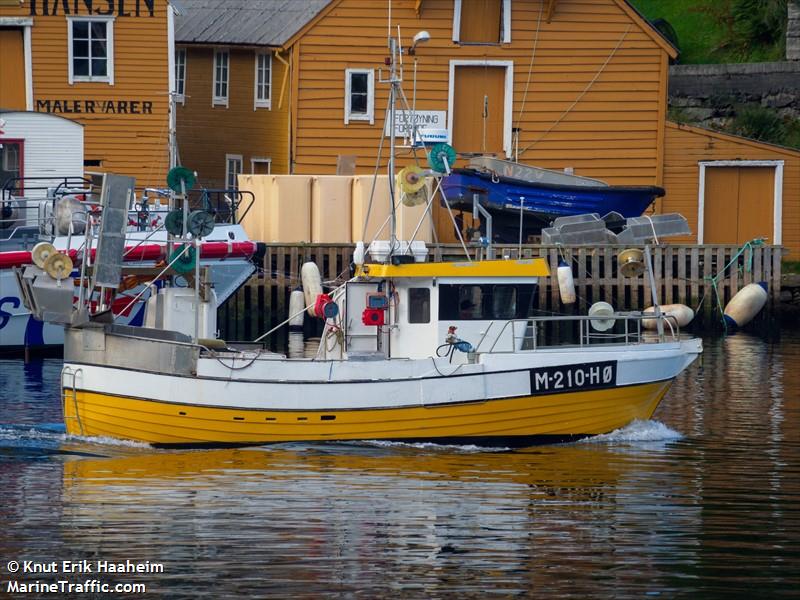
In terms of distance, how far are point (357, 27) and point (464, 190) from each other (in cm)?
581

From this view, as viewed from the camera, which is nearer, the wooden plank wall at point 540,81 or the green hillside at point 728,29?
the wooden plank wall at point 540,81

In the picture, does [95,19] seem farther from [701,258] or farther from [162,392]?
[162,392]

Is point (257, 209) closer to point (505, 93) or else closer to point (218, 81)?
point (505, 93)

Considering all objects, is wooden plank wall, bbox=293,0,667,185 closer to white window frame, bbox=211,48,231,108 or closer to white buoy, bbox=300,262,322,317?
white buoy, bbox=300,262,322,317

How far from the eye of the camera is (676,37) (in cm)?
4484

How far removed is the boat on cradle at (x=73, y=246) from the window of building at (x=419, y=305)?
839 cm

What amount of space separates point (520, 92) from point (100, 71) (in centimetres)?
1036

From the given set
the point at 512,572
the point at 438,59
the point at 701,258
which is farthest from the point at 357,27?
the point at 512,572

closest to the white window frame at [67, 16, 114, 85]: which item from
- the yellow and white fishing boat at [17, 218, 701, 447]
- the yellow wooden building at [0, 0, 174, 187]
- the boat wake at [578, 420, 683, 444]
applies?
the yellow wooden building at [0, 0, 174, 187]

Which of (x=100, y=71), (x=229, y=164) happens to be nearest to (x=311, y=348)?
(x=100, y=71)

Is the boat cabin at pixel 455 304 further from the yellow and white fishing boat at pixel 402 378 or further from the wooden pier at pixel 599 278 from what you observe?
the wooden pier at pixel 599 278

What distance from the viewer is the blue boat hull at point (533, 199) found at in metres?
32.1

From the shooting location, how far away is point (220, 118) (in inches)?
1635

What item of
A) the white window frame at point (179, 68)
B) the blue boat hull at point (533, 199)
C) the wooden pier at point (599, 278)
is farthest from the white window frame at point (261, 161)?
the blue boat hull at point (533, 199)
